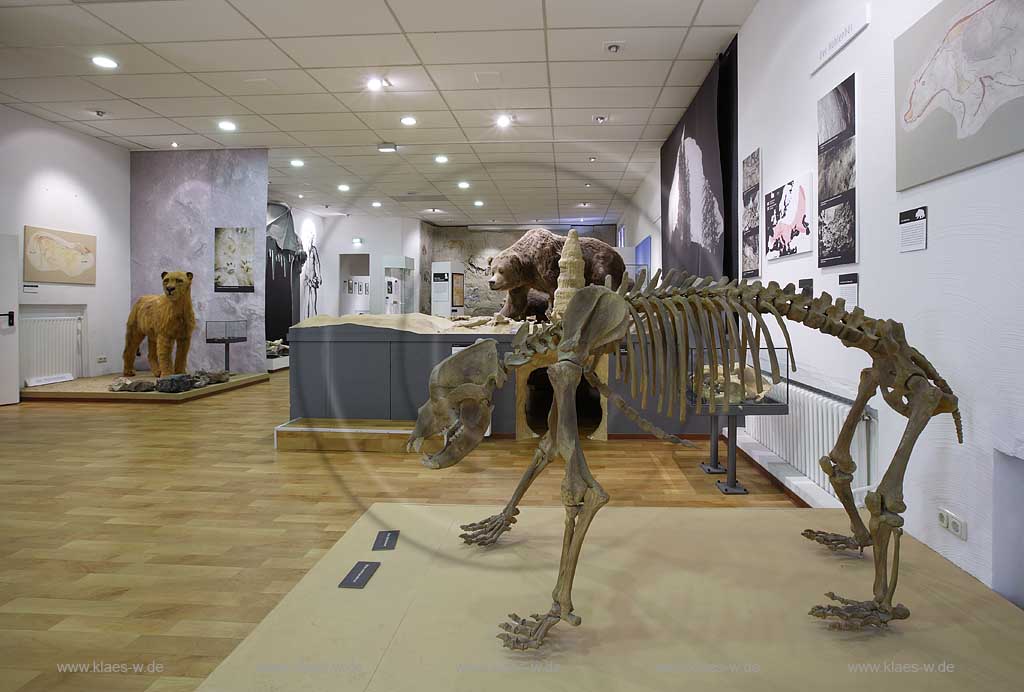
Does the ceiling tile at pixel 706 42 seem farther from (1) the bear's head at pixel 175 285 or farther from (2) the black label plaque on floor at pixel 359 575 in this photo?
(1) the bear's head at pixel 175 285

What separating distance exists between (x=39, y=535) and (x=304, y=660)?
2.34 metres

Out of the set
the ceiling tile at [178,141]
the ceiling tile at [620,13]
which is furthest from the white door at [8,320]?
the ceiling tile at [620,13]

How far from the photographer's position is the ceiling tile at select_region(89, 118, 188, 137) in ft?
24.9

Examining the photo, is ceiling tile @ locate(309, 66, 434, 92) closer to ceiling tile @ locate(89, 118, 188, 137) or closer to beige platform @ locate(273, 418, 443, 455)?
ceiling tile @ locate(89, 118, 188, 137)

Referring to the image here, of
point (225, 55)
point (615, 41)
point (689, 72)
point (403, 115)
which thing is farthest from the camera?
point (403, 115)

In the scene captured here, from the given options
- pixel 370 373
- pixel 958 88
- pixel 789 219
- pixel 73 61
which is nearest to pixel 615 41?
pixel 789 219

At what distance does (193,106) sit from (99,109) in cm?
125

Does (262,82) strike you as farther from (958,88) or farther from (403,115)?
(958,88)

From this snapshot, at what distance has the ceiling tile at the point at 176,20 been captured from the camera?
461 centimetres

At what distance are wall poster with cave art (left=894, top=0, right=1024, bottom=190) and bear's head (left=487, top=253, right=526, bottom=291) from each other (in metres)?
3.87

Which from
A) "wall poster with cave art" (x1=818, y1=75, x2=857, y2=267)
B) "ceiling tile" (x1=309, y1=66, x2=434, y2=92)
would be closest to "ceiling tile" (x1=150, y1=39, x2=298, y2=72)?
"ceiling tile" (x1=309, y1=66, x2=434, y2=92)

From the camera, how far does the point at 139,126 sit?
25.6 feet

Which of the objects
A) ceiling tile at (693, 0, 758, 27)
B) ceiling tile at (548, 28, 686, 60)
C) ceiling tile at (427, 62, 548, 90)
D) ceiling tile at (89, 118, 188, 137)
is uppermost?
ceiling tile at (89, 118, 188, 137)

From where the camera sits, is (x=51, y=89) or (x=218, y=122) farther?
(x=218, y=122)
